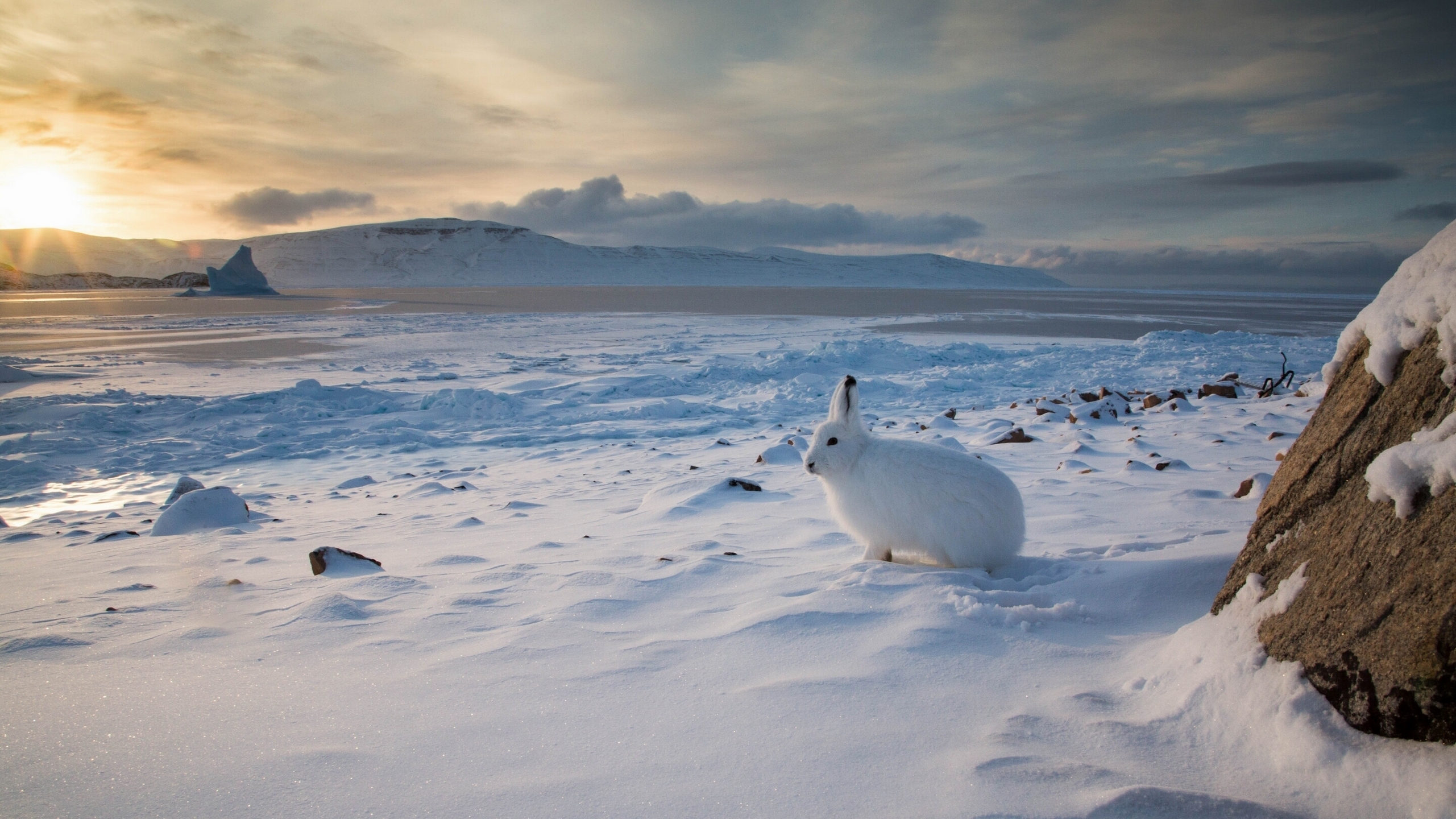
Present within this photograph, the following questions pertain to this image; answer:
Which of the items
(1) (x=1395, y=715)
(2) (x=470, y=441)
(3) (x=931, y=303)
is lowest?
(2) (x=470, y=441)

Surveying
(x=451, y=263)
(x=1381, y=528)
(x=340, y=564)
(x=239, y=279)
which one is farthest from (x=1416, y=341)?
(x=451, y=263)

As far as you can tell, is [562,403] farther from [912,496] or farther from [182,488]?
[912,496]

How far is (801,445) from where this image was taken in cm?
747

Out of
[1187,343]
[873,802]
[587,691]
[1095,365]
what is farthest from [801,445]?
[1187,343]

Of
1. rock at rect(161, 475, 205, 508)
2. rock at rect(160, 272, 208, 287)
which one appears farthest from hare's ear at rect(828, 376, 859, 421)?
rock at rect(160, 272, 208, 287)

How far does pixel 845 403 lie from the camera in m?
3.43

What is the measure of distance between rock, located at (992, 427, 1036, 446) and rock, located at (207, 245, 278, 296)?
199ft

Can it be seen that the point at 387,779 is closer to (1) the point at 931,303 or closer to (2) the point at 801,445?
(2) the point at 801,445

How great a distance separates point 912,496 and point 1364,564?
170 centimetres

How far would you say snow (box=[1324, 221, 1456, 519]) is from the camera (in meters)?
1.48

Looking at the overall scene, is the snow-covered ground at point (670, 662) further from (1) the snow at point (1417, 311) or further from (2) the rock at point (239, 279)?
(2) the rock at point (239, 279)

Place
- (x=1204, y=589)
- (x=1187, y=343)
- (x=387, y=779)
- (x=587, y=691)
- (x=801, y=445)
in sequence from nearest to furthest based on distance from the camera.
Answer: (x=387, y=779) < (x=587, y=691) < (x=1204, y=589) < (x=801, y=445) < (x=1187, y=343)

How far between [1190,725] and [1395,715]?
376 millimetres

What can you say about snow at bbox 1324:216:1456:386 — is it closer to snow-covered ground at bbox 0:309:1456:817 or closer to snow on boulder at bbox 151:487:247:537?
snow-covered ground at bbox 0:309:1456:817
